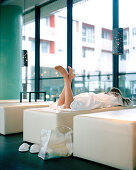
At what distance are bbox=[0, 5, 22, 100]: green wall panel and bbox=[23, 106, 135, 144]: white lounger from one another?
4.01 meters

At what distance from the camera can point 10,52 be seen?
671cm

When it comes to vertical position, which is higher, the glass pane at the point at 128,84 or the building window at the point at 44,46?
the building window at the point at 44,46

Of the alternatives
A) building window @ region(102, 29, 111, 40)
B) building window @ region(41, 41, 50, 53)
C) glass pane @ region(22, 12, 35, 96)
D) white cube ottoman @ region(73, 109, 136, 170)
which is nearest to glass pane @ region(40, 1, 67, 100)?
building window @ region(41, 41, 50, 53)

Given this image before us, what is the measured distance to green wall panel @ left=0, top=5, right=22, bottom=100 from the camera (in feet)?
22.0

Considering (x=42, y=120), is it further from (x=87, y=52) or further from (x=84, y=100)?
(x=87, y=52)

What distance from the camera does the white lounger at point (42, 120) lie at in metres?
2.49

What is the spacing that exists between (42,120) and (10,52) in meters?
4.50

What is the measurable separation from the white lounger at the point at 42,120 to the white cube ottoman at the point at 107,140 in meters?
0.30

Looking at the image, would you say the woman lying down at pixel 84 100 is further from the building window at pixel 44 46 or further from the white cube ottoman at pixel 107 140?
the building window at pixel 44 46

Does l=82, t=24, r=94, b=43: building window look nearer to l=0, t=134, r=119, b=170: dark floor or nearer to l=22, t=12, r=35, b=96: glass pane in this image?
l=22, t=12, r=35, b=96: glass pane

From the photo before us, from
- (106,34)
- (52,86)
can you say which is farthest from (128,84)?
(52,86)

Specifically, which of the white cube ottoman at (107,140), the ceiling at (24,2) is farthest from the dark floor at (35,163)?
the ceiling at (24,2)

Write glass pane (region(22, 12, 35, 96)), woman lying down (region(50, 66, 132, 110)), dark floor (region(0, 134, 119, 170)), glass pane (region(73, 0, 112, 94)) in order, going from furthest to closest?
1. glass pane (region(22, 12, 35, 96))
2. glass pane (region(73, 0, 112, 94))
3. woman lying down (region(50, 66, 132, 110))
4. dark floor (region(0, 134, 119, 170))

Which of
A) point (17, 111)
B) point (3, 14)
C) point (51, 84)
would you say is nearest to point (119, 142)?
point (17, 111)
